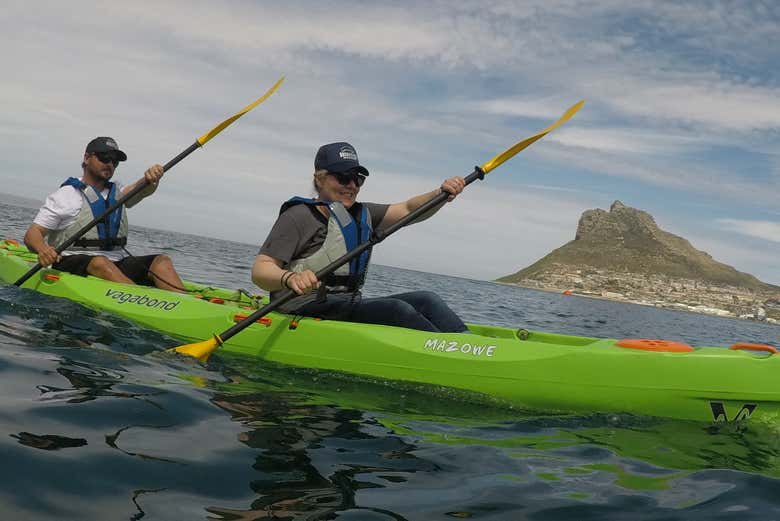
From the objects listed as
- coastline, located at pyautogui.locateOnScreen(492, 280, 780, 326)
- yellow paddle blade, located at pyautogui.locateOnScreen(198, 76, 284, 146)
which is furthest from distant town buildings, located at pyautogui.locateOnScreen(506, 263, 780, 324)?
yellow paddle blade, located at pyautogui.locateOnScreen(198, 76, 284, 146)

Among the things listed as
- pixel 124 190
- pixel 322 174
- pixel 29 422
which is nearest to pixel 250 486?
pixel 29 422

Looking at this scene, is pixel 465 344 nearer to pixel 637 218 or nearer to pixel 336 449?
pixel 336 449

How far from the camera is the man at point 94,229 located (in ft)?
23.5

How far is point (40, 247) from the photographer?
6.97 metres

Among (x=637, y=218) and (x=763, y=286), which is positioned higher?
(x=637, y=218)

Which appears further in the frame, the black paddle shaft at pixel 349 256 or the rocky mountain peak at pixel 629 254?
the rocky mountain peak at pixel 629 254

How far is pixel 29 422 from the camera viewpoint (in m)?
2.99

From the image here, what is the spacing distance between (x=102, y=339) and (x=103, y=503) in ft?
11.5

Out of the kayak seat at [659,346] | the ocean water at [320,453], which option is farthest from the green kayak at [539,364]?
the ocean water at [320,453]

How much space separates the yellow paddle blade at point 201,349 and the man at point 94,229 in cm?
220

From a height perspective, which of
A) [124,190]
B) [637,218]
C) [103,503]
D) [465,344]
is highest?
[637,218]

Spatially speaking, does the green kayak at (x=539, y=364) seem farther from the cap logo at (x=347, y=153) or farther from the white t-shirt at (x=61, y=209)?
the white t-shirt at (x=61, y=209)

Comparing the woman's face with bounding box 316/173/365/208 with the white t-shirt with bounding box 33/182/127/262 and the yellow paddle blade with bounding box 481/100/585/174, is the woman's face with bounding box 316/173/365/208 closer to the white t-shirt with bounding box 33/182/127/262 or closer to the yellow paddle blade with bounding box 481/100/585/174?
the yellow paddle blade with bounding box 481/100/585/174

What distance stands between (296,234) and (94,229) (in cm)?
375
